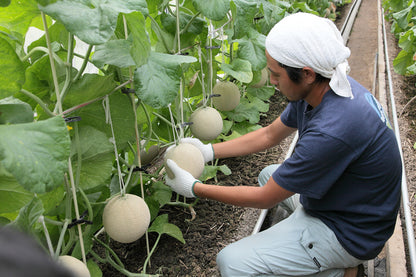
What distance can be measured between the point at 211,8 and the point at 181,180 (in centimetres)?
70

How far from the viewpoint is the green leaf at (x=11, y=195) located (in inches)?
45.6

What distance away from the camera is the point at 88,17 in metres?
0.93

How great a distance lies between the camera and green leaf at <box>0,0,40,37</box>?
3.90 feet

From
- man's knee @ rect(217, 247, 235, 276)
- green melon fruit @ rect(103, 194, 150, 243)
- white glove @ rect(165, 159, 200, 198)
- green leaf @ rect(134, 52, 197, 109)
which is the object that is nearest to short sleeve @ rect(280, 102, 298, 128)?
white glove @ rect(165, 159, 200, 198)

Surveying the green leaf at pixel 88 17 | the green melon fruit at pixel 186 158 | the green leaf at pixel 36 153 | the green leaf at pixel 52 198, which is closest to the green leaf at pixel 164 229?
the green melon fruit at pixel 186 158

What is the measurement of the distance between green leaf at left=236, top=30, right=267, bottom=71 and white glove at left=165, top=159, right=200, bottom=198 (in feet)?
2.64

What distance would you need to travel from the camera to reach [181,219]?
83.0 inches

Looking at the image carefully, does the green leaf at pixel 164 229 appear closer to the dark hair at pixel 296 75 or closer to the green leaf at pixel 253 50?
the dark hair at pixel 296 75

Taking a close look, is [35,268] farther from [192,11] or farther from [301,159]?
[192,11]

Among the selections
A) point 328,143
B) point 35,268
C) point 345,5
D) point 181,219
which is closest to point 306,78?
point 328,143

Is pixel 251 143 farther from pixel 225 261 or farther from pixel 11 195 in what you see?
pixel 11 195

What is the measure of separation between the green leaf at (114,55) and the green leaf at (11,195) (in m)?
0.41

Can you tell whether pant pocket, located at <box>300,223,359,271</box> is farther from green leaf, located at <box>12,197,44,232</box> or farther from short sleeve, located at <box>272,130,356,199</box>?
green leaf, located at <box>12,197,44,232</box>

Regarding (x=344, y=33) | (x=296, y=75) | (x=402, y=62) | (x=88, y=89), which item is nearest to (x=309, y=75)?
(x=296, y=75)
